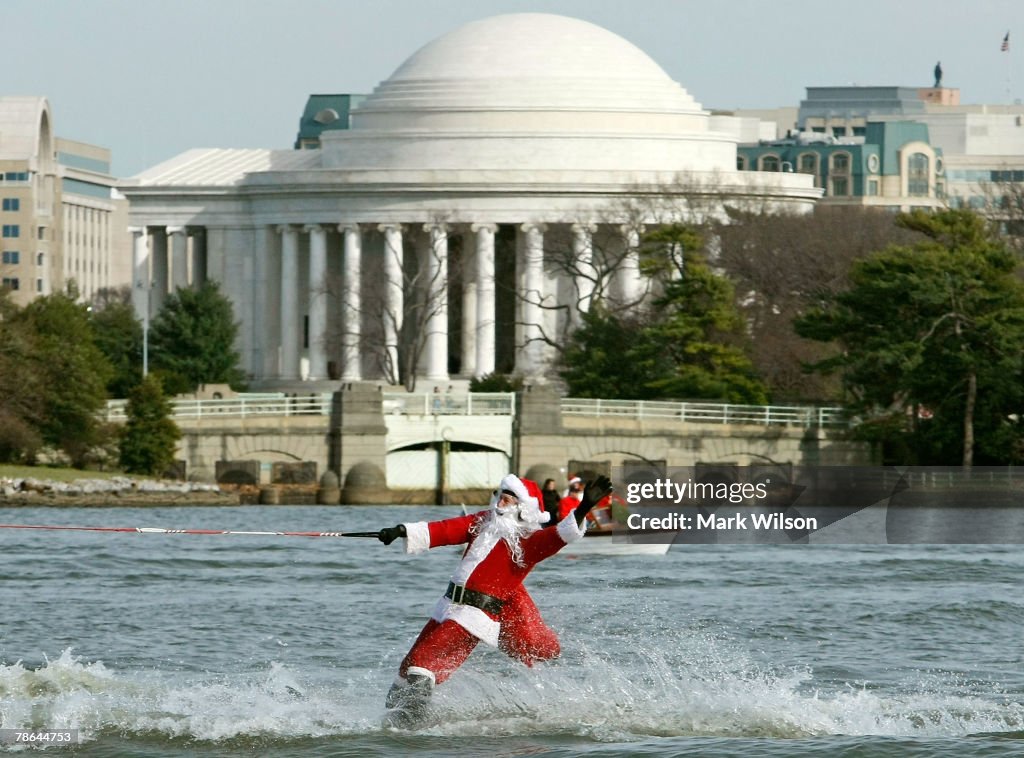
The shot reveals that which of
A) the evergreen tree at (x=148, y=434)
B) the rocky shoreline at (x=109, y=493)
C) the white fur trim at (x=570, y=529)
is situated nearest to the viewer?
the white fur trim at (x=570, y=529)

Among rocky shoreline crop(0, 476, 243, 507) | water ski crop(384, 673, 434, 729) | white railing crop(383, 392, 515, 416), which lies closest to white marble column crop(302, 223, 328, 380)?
white railing crop(383, 392, 515, 416)

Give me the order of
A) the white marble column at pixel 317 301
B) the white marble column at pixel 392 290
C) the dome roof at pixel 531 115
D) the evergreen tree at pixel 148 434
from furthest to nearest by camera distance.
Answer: the white marble column at pixel 317 301, the dome roof at pixel 531 115, the white marble column at pixel 392 290, the evergreen tree at pixel 148 434

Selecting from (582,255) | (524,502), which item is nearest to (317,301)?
(582,255)

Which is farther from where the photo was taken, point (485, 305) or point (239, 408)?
point (485, 305)

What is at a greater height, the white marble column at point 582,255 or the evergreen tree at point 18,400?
the white marble column at point 582,255

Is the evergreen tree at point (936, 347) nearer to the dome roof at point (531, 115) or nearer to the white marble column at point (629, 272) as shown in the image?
the white marble column at point (629, 272)

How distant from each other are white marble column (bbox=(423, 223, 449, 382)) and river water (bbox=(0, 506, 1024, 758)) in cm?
6381

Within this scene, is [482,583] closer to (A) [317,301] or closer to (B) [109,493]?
(B) [109,493]

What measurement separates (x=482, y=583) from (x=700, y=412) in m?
57.5

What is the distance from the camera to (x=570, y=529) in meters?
24.2

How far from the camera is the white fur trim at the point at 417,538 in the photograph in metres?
24.7

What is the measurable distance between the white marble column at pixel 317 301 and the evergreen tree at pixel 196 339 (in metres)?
10.1

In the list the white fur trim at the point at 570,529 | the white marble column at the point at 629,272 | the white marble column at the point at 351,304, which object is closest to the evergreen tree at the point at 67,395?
the white marble column at the point at 629,272

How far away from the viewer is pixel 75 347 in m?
76.7
